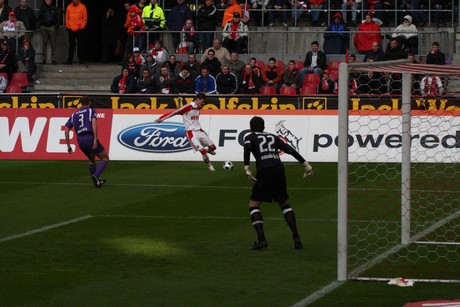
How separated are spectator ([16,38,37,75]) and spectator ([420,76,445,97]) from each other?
15543 mm

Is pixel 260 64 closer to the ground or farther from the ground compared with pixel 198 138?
farther from the ground

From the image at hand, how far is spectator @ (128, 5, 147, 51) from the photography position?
36531mm

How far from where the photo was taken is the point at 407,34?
113 ft

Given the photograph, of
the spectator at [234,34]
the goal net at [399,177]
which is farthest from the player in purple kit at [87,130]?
the spectator at [234,34]

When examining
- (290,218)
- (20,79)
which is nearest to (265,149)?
(290,218)

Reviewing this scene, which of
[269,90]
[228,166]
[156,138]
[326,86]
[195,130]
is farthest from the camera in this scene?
[269,90]

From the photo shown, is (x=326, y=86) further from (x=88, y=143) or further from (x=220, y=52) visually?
(x=88, y=143)

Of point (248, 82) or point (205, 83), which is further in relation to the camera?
point (248, 82)

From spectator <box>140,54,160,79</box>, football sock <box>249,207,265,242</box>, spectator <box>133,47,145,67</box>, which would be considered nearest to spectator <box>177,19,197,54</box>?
spectator <box>133,47,145,67</box>

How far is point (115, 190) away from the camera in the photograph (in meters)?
22.5

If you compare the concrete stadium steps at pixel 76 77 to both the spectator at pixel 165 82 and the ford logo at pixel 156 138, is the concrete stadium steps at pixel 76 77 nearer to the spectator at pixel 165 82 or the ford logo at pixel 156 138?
the spectator at pixel 165 82

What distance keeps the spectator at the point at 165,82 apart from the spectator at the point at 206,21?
317 centimetres

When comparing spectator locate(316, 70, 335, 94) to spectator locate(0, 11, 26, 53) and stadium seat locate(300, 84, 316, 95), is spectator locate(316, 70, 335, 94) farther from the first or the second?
spectator locate(0, 11, 26, 53)

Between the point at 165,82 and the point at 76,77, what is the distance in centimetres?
586
